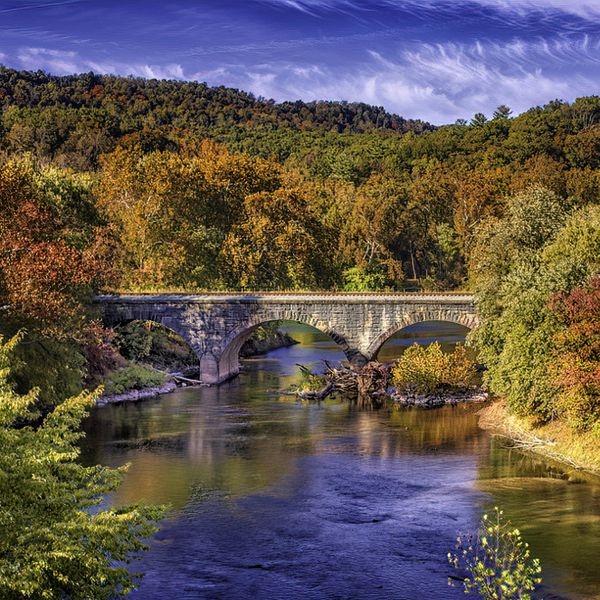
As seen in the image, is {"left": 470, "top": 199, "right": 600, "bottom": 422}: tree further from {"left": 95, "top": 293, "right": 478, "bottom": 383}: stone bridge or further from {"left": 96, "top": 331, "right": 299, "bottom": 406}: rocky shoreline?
{"left": 96, "top": 331, "right": 299, "bottom": 406}: rocky shoreline

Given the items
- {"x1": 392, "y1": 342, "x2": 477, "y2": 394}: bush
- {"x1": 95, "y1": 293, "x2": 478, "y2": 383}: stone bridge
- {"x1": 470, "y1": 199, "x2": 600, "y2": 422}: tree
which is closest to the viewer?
{"x1": 470, "y1": 199, "x2": 600, "y2": 422}: tree

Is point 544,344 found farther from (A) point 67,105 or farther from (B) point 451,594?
(A) point 67,105

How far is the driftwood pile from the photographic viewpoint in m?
62.0

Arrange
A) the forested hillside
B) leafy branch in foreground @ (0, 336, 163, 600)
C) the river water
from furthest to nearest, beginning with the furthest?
1. the forested hillside
2. the river water
3. leafy branch in foreground @ (0, 336, 163, 600)

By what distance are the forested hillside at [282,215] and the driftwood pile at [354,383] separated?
1022cm

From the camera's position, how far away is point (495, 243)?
183 feet

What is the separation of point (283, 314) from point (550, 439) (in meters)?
23.4

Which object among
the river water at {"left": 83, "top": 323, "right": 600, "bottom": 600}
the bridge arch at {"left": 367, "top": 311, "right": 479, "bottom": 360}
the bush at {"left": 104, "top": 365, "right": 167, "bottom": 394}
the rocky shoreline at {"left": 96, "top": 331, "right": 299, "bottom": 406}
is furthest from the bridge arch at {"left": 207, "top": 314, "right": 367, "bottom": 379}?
the river water at {"left": 83, "top": 323, "right": 600, "bottom": 600}

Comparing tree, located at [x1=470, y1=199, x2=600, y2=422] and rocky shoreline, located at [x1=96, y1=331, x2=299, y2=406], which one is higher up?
tree, located at [x1=470, y1=199, x2=600, y2=422]

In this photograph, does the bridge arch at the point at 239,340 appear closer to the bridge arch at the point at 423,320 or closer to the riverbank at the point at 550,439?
the bridge arch at the point at 423,320

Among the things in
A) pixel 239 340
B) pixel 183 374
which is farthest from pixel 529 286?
pixel 183 374

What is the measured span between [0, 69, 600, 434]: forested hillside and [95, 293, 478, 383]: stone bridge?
4114mm

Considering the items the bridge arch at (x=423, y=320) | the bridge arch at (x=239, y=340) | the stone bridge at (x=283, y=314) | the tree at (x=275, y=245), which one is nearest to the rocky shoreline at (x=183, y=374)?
the bridge arch at (x=239, y=340)

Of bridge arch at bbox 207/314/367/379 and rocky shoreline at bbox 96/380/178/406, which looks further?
bridge arch at bbox 207/314/367/379
